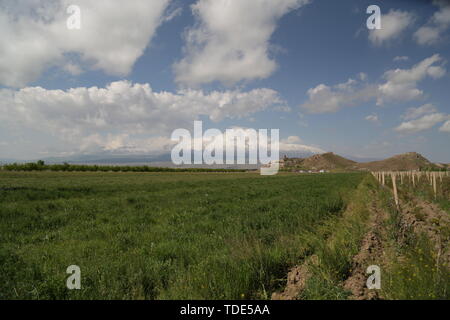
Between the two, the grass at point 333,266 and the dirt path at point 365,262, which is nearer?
the grass at point 333,266

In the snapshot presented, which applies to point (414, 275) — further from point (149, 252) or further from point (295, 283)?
point (149, 252)

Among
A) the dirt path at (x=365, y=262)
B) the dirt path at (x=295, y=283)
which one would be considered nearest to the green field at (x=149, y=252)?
the dirt path at (x=295, y=283)

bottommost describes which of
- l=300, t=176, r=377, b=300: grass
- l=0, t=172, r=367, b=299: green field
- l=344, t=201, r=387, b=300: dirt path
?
l=0, t=172, r=367, b=299: green field

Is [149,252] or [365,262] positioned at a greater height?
[365,262]

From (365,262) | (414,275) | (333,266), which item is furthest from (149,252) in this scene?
(414,275)

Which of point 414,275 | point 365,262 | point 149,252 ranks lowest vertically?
point 149,252

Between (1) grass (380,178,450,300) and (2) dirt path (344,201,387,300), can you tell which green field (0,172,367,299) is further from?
(1) grass (380,178,450,300)

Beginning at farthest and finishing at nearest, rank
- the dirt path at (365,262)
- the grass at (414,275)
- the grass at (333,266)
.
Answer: the dirt path at (365,262), the grass at (333,266), the grass at (414,275)

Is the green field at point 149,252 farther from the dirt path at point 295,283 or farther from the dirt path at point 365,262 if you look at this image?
the dirt path at point 365,262

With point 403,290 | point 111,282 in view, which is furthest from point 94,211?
point 403,290

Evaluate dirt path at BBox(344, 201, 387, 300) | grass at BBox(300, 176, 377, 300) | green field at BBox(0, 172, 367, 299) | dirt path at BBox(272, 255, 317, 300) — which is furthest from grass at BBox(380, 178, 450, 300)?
green field at BBox(0, 172, 367, 299)

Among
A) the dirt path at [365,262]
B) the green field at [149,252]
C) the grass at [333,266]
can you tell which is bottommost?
the green field at [149,252]

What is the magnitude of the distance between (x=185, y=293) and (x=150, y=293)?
948 millimetres
